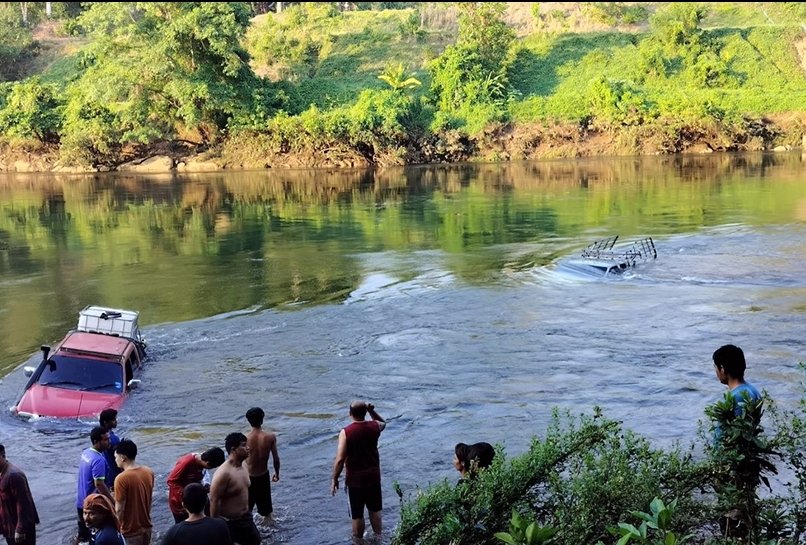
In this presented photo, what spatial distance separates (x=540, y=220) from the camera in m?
33.2

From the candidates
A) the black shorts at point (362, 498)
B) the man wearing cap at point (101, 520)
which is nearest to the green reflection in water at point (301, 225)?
the black shorts at point (362, 498)

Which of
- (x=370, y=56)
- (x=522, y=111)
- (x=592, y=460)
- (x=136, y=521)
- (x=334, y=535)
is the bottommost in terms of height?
(x=334, y=535)

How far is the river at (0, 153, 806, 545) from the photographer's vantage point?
12.6 meters

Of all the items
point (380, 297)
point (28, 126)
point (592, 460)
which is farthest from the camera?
point (28, 126)

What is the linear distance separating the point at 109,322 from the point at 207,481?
24.6ft

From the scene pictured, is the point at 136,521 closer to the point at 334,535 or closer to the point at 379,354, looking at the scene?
the point at 334,535

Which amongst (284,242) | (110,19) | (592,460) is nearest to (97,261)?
(284,242)

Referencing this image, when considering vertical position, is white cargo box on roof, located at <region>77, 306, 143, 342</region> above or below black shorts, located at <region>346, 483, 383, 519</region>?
above

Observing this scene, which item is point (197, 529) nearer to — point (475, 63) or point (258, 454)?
point (258, 454)

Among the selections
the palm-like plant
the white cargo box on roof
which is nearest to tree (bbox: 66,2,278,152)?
the palm-like plant

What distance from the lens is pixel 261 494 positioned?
9484 mm

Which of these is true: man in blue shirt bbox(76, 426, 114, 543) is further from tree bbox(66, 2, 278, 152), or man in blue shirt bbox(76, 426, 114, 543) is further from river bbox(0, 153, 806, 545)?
tree bbox(66, 2, 278, 152)

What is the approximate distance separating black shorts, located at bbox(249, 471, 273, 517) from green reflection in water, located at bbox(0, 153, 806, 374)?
30.0 feet

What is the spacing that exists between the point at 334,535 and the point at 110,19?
54.7m
